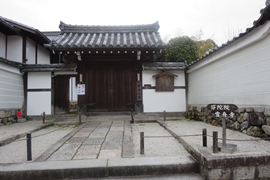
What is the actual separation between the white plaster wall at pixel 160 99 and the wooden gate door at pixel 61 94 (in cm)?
470

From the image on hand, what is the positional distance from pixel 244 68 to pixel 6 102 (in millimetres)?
9431

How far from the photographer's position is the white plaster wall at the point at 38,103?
26.1ft

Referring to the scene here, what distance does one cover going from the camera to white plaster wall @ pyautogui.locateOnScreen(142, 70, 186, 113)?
26.3ft

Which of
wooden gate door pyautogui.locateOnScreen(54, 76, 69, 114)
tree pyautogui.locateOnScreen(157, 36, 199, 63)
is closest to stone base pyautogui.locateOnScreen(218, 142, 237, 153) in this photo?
wooden gate door pyautogui.locateOnScreen(54, 76, 69, 114)

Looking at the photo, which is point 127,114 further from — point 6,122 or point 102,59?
point 6,122

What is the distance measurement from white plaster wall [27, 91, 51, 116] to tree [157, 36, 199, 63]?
821 cm

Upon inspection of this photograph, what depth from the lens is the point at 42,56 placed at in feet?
33.1

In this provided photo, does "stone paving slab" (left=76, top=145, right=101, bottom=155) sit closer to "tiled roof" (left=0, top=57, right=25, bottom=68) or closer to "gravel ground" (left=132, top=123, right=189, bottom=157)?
"gravel ground" (left=132, top=123, right=189, bottom=157)

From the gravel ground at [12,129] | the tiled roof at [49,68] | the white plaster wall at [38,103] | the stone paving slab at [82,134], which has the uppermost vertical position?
the tiled roof at [49,68]

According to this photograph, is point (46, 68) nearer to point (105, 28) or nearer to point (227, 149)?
point (105, 28)

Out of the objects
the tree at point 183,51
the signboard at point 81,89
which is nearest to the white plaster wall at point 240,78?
the tree at point 183,51

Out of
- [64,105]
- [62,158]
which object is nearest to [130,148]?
[62,158]

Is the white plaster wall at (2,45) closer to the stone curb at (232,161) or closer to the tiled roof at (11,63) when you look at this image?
the tiled roof at (11,63)

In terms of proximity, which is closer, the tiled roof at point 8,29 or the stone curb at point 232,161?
the stone curb at point 232,161
